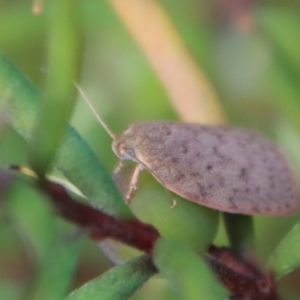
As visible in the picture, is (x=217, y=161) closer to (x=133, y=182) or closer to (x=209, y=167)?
(x=209, y=167)

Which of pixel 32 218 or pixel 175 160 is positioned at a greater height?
pixel 32 218

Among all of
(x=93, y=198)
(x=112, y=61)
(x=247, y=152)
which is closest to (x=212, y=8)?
(x=112, y=61)

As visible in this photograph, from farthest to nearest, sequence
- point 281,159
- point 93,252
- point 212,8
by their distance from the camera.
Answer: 1. point 212,8
2. point 93,252
3. point 281,159

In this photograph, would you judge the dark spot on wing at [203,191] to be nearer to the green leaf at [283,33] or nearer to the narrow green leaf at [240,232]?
the narrow green leaf at [240,232]

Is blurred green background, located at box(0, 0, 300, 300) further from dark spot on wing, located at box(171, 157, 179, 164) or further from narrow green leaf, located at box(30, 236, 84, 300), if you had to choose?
narrow green leaf, located at box(30, 236, 84, 300)

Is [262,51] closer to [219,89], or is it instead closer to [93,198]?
[219,89]

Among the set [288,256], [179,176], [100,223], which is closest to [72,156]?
[100,223]

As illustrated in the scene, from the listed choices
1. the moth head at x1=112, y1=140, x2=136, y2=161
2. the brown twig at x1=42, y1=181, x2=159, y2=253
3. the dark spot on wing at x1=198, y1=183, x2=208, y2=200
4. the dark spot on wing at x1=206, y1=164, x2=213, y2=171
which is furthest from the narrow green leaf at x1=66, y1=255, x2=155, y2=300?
the moth head at x1=112, y1=140, x2=136, y2=161
